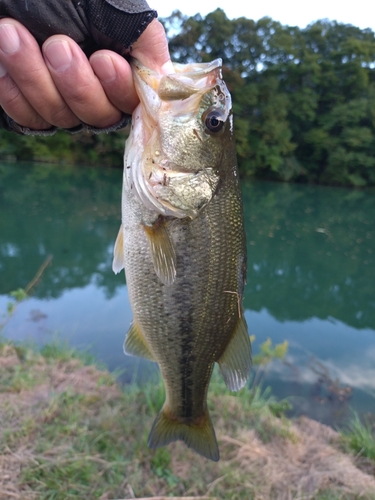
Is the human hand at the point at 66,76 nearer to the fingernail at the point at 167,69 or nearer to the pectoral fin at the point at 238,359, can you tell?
the fingernail at the point at 167,69

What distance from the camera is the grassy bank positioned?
2.72 meters

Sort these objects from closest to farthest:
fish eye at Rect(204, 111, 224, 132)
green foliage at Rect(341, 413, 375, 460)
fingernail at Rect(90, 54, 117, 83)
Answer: fingernail at Rect(90, 54, 117, 83) < fish eye at Rect(204, 111, 224, 132) < green foliage at Rect(341, 413, 375, 460)

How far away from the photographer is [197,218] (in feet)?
5.89

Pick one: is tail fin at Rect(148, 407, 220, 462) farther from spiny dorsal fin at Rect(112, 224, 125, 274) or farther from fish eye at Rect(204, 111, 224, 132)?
fish eye at Rect(204, 111, 224, 132)

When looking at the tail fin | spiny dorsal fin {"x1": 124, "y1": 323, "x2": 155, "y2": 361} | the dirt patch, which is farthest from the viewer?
the dirt patch

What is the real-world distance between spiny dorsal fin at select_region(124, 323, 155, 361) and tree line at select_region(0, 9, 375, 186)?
3220 centimetres

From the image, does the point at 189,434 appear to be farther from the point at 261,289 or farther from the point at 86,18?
the point at 261,289

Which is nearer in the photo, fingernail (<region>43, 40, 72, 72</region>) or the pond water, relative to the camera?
fingernail (<region>43, 40, 72, 72</region>)

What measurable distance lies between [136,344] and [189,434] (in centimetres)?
68

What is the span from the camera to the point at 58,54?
4.77 ft

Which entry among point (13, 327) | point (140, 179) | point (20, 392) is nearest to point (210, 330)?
point (140, 179)

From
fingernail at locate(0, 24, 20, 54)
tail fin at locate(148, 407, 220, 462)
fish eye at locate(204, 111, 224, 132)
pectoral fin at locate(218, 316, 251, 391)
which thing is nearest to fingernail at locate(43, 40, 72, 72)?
fingernail at locate(0, 24, 20, 54)

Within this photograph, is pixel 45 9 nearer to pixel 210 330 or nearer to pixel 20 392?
pixel 210 330

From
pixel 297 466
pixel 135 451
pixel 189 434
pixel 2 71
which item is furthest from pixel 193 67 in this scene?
pixel 297 466
